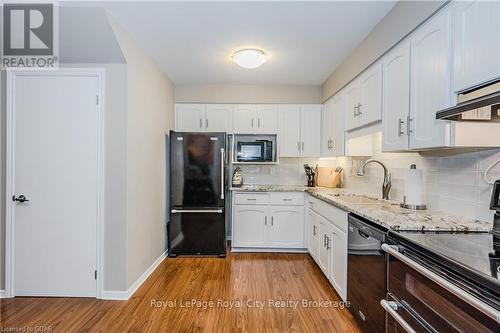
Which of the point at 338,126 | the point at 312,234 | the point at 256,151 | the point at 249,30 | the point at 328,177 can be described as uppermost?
the point at 249,30

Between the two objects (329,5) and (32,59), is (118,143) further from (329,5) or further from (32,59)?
(329,5)

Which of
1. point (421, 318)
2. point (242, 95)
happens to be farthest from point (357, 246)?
point (242, 95)

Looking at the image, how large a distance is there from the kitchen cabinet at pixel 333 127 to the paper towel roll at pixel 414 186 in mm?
1162

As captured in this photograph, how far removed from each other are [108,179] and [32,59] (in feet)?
4.35

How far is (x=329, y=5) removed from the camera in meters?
1.96

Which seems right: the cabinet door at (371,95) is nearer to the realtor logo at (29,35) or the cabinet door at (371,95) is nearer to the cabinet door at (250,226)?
the cabinet door at (250,226)

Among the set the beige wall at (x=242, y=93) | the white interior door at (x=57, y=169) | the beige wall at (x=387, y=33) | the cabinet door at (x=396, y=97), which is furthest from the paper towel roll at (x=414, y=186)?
the white interior door at (x=57, y=169)

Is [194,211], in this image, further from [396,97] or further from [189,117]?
[396,97]

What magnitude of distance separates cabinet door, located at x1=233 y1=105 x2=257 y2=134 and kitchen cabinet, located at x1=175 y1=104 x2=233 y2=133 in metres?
0.10

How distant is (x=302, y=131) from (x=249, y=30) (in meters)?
1.99

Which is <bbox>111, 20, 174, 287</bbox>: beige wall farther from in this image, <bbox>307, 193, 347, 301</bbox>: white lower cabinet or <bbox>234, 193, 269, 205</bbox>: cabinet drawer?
<bbox>307, 193, 347, 301</bbox>: white lower cabinet

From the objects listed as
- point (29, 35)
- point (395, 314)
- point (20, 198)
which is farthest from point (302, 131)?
point (20, 198)

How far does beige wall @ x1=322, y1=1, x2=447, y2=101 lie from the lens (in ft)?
5.51

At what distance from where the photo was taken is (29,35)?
2156 mm
